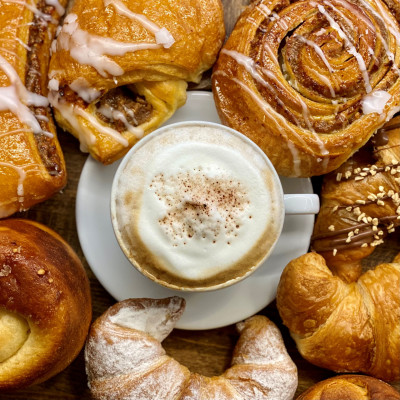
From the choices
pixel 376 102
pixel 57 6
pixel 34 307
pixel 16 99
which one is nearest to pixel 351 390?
pixel 376 102

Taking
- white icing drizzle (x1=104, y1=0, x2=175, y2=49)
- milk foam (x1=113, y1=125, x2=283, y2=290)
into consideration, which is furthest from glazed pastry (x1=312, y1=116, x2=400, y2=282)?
white icing drizzle (x1=104, y1=0, x2=175, y2=49)

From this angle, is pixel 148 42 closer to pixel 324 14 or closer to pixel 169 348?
pixel 324 14

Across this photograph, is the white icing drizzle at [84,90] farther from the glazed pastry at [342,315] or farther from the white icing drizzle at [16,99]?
the glazed pastry at [342,315]

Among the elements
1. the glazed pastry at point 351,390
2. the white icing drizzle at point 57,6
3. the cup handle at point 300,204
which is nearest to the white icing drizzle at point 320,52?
the cup handle at point 300,204

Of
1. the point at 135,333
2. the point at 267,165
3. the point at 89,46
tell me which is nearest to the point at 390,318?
the point at 267,165

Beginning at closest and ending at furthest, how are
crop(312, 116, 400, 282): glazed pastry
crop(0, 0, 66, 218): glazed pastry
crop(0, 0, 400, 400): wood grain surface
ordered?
crop(0, 0, 66, 218): glazed pastry
crop(312, 116, 400, 282): glazed pastry
crop(0, 0, 400, 400): wood grain surface

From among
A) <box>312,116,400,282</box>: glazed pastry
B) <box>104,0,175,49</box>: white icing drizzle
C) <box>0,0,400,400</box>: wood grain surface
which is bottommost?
<box>0,0,400,400</box>: wood grain surface

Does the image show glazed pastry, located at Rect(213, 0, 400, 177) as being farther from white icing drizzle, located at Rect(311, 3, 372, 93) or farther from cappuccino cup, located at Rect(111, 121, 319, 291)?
cappuccino cup, located at Rect(111, 121, 319, 291)
